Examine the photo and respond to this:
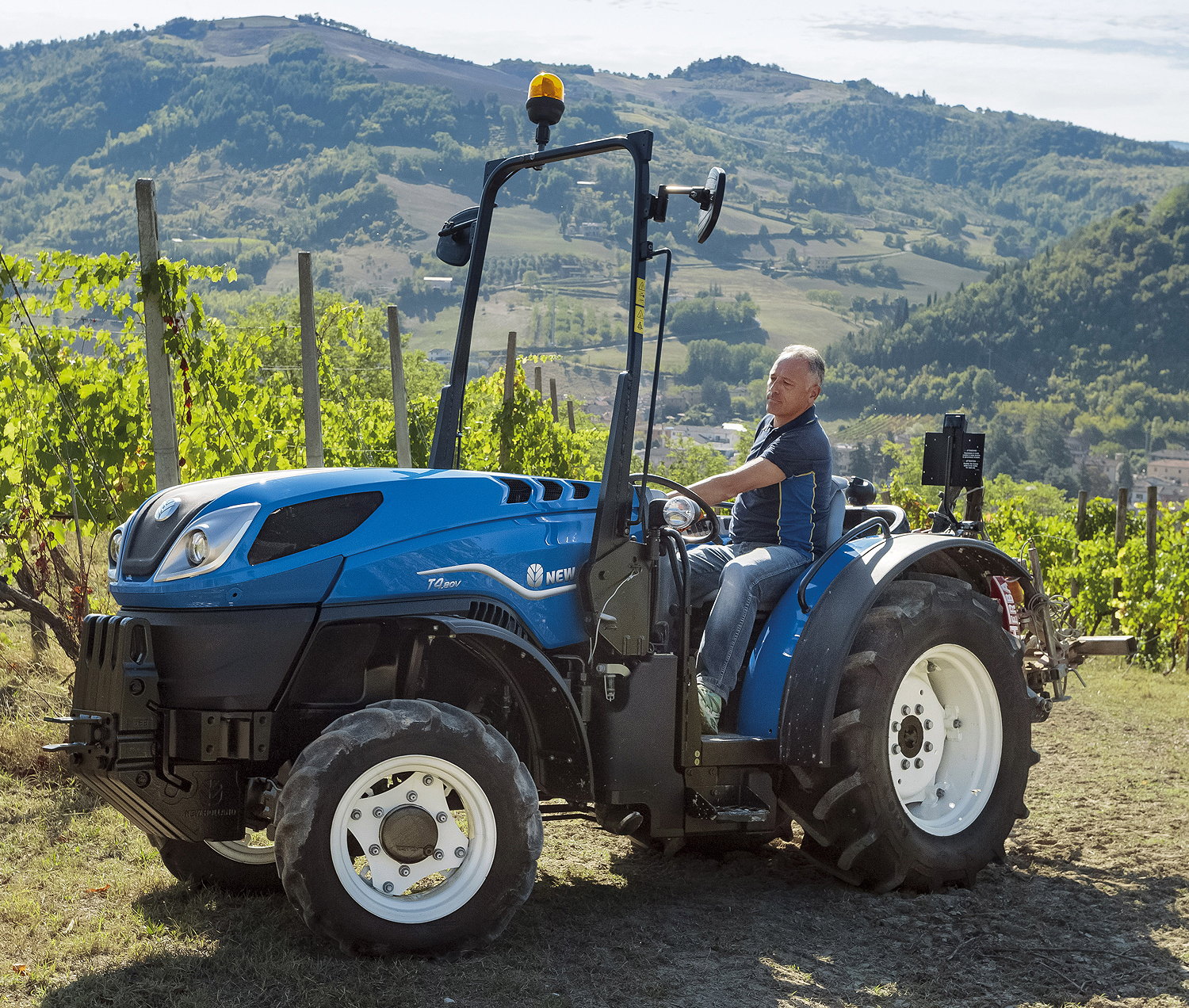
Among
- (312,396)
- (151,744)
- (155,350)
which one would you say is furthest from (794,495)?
(312,396)

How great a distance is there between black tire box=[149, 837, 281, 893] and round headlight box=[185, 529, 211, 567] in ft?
3.87

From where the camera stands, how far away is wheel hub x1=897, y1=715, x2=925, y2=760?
4.89 meters

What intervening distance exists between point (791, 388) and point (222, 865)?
2.56m

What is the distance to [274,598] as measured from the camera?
371cm

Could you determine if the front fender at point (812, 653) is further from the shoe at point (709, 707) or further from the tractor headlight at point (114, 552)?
the tractor headlight at point (114, 552)

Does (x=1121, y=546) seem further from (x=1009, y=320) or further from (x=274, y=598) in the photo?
(x=1009, y=320)

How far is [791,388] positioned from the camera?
15.9 feet

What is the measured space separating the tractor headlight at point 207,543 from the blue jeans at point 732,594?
1584 mm

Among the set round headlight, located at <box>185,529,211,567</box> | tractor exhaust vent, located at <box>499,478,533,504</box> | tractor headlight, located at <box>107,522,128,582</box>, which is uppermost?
tractor exhaust vent, located at <box>499,478,533,504</box>

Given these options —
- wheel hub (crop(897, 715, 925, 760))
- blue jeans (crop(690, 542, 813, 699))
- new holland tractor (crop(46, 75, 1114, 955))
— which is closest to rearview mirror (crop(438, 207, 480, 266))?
new holland tractor (crop(46, 75, 1114, 955))

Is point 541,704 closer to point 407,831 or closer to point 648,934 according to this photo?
point 407,831

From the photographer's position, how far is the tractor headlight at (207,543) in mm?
3688

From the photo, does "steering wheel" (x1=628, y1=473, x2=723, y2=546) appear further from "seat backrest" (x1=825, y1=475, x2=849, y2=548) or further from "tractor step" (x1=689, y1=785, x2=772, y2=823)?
"tractor step" (x1=689, y1=785, x2=772, y2=823)

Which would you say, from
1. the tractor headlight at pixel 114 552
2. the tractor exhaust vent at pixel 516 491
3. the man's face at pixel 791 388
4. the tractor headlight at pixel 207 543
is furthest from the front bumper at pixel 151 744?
the man's face at pixel 791 388
